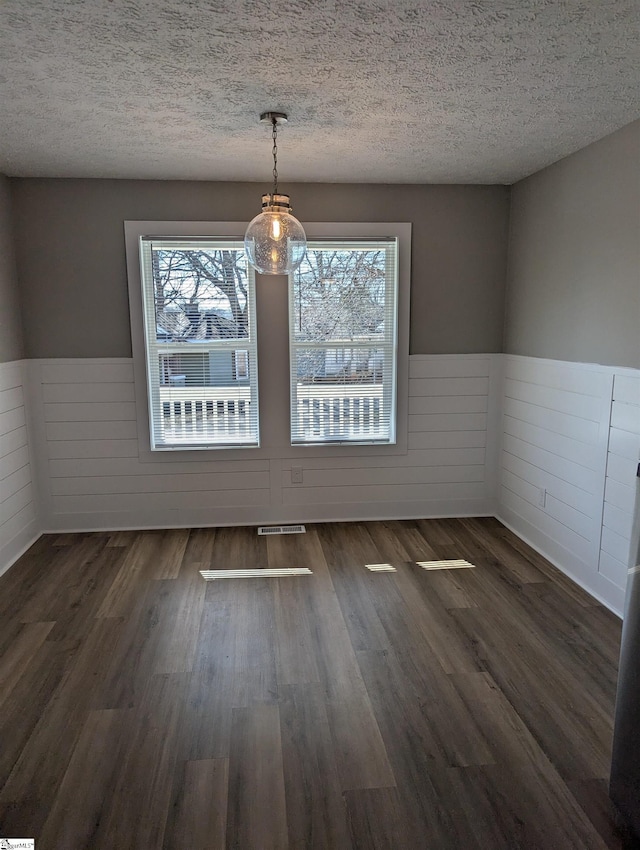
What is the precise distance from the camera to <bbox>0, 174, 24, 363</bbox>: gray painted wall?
3574 mm

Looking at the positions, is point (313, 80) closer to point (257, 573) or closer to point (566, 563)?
point (257, 573)

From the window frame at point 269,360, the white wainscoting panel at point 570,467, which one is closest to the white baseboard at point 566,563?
the white wainscoting panel at point 570,467

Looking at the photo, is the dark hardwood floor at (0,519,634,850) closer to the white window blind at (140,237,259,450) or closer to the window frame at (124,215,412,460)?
the window frame at (124,215,412,460)

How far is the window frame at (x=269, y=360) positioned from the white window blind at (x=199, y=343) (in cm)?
5

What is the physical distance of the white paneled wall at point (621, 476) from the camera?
9.05 feet

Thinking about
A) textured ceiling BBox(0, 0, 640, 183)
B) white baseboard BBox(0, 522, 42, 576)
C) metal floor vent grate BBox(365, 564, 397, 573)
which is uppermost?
textured ceiling BBox(0, 0, 640, 183)

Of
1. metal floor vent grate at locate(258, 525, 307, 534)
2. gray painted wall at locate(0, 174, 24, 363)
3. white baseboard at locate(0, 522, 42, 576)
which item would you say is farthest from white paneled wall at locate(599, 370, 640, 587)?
gray painted wall at locate(0, 174, 24, 363)

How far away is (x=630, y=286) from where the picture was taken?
9.11 feet

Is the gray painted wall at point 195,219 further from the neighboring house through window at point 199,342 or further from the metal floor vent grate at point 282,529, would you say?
the metal floor vent grate at point 282,529

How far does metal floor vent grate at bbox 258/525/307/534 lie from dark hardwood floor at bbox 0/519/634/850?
0.49 metres

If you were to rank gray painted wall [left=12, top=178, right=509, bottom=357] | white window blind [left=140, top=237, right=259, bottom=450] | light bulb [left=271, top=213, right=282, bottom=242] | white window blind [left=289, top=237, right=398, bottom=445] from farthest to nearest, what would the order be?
white window blind [left=289, top=237, right=398, bottom=445] → white window blind [left=140, top=237, right=259, bottom=450] → gray painted wall [left=12, top=178, right=509, bottom=357] → light bulb [left=271, top=213, right=282, bottom=242]

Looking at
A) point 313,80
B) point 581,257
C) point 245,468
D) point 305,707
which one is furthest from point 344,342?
point 305,707

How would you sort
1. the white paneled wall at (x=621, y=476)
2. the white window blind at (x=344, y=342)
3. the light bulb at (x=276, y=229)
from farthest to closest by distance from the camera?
the white window blind at (x=344, y=342) → the white paneled wall at (x=621, y=476) → the light bulb at (x=276, y=229)

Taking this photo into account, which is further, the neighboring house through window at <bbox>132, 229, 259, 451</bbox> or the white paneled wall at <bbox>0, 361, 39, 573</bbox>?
the neighboring house through window at <bbox>132, 229, 259, 451</bbox>
